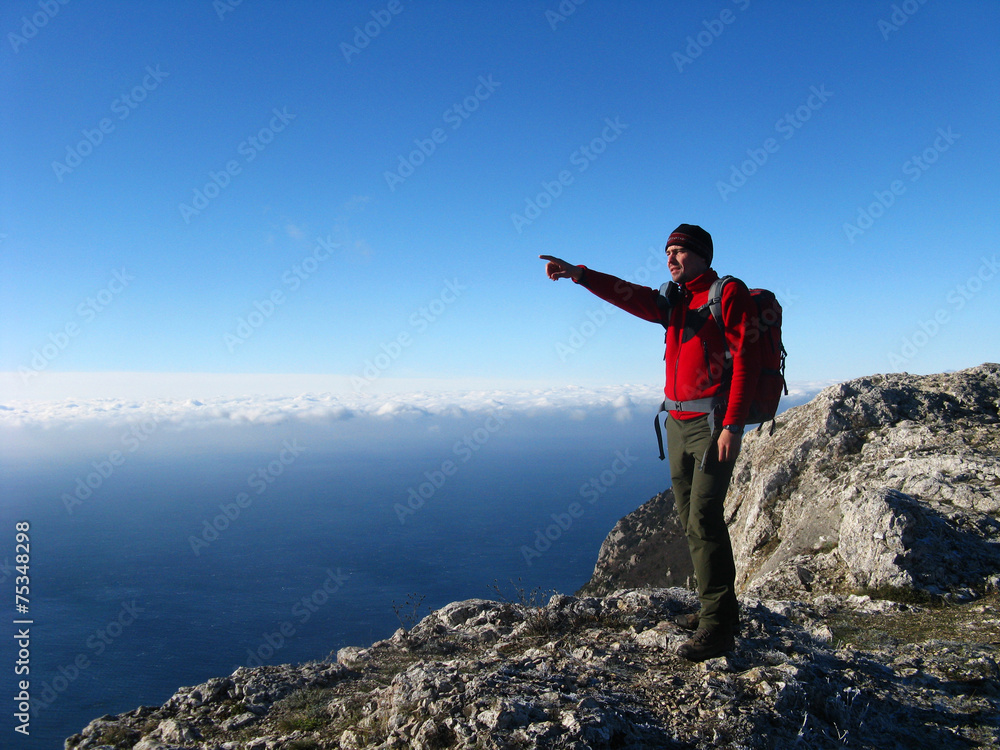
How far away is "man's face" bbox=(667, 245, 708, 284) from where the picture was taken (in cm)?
495

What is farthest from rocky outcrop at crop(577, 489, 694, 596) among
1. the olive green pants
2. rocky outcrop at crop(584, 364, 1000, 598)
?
the olive green pants

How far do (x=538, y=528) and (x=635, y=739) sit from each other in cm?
19475

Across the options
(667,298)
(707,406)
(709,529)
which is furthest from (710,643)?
(667,298)

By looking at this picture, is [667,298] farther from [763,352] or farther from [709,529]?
[709,529]

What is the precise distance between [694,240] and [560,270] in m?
1.22

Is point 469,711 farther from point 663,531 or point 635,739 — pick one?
point 663,531

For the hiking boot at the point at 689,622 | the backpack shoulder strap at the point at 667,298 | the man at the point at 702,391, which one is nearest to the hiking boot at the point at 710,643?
the man at the point at 702,391

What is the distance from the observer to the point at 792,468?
1227 cm

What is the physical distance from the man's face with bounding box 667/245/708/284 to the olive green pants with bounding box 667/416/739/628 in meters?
1.29

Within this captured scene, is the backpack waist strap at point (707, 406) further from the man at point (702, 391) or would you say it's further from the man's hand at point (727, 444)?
the man's hand at point (727, 444)

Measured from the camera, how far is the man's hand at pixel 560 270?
17.3 ft

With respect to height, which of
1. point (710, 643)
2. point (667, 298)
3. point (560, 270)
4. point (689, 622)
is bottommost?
point (710, 643)

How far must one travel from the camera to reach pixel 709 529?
15.3 feet

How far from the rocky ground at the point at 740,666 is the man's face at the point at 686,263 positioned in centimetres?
329
